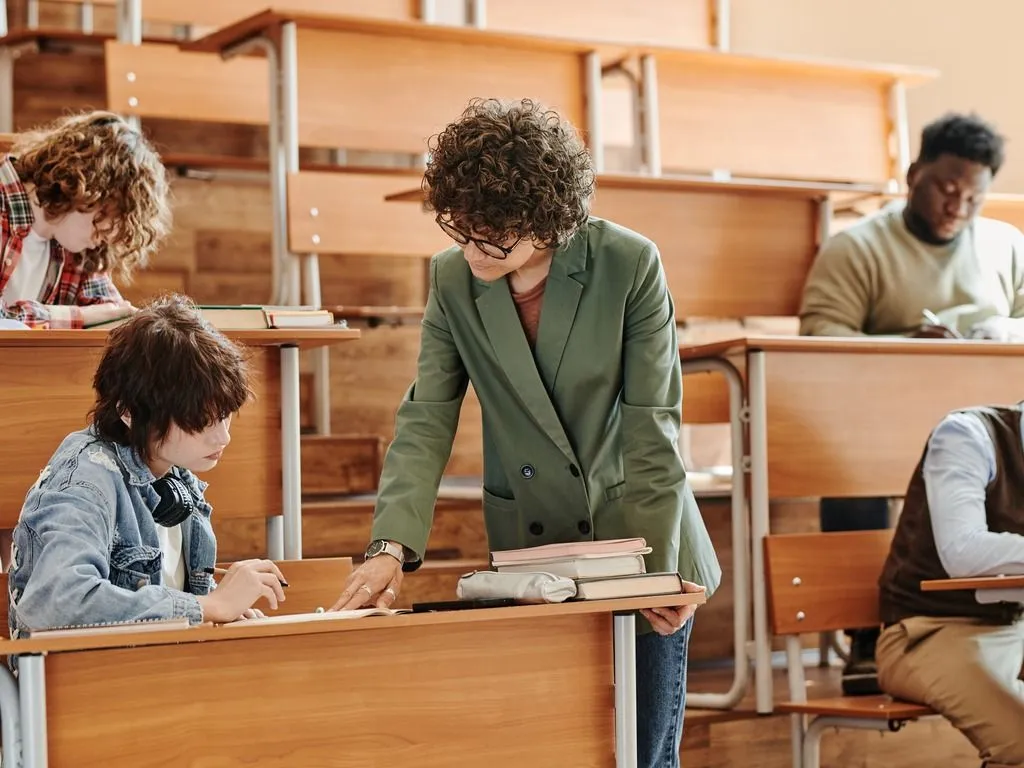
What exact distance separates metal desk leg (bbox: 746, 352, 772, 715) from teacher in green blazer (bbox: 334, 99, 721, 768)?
0.88 m

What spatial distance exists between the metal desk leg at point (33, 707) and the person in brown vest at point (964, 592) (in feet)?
5.29

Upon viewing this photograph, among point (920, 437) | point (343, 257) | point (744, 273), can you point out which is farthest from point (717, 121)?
point (920, 437)

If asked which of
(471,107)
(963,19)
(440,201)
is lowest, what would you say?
(440,201)

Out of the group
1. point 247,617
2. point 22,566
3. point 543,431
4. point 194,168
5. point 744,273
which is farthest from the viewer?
point 194,168

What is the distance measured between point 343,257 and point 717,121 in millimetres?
1138

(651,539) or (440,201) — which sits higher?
(440,201)

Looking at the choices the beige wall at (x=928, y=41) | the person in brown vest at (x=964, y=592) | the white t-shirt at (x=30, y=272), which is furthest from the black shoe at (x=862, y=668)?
the beige wall at (x=928, y=41)

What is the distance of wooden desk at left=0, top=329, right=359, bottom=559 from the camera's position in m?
2.15

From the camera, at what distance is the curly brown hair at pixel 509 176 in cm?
166

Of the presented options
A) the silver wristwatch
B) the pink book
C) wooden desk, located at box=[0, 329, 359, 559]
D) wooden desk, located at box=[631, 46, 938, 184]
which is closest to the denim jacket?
the silver wristwatch

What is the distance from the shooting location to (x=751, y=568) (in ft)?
9.44

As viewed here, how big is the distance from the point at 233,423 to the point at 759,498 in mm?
1054

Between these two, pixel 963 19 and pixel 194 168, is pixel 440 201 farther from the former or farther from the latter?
pixel 963 19

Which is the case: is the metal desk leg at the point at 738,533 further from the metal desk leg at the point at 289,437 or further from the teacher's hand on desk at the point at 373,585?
the teacher's hand on desk at the point at 373,585
